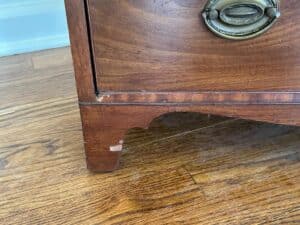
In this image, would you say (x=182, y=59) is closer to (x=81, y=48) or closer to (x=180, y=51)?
(x=180, y=51)

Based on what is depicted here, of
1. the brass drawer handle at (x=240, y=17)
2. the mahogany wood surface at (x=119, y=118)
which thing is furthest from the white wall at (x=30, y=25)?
the brass drawer handle at (x=240, y=17)

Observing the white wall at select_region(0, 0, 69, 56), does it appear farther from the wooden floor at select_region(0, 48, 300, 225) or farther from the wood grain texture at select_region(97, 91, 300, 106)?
the wood grain texture at select_region(97, 91, 300, 106)

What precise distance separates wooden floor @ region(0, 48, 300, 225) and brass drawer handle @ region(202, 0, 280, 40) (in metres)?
0.24

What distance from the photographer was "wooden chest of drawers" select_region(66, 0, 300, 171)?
536mm

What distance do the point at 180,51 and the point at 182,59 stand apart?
1 cm

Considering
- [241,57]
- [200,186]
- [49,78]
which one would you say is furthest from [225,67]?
[49,78]

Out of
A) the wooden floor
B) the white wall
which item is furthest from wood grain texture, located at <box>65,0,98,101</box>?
the white wall

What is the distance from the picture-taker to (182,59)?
576mm

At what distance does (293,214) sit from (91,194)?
296 mm

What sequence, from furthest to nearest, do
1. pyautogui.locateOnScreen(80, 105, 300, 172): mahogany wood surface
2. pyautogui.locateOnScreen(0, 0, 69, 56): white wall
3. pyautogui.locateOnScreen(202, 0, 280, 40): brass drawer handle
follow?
pyautogui.locateOnScreen(0, 0, 69, 56): white wall, pyautogui.locateOnScreen(80, 105, 300, 172): mahogany wood surface, pyautogui.locateOnScreen(202, 0, 280, 40): brass drawer handle

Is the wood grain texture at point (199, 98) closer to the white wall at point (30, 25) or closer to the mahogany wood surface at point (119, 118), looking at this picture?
the mahogany wood surface at point (119, 118)

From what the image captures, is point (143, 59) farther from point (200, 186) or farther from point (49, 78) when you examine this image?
point (49, 78)

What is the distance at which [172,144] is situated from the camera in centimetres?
76

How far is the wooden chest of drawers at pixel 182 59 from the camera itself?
1.76ft
